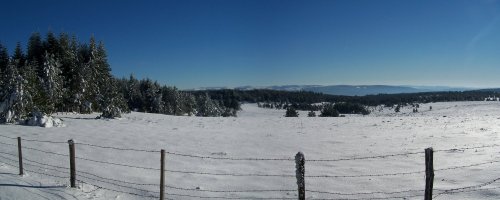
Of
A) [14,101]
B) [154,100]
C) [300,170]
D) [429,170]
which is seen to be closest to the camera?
[429,170]

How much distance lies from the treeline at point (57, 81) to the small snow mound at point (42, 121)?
56.7 inches

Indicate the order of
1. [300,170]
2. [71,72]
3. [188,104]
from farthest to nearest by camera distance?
[188,104] < [71,72] < [300,170]

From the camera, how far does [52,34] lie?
5656 centimetres

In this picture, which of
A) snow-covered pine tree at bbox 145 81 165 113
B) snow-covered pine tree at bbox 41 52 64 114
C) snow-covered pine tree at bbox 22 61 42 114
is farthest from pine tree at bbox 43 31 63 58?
snow-covered pine tree at bbox 145 81 165 113

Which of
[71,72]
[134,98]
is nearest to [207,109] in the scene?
[134,98]

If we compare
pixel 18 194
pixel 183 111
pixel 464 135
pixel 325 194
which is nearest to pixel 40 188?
pixel 18 194

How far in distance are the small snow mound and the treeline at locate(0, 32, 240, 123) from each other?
1.44 meters

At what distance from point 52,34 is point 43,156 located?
4360cm

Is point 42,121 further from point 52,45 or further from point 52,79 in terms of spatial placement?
point 52,45

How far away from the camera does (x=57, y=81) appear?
5150cm

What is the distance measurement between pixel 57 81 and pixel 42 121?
20323 millimetres

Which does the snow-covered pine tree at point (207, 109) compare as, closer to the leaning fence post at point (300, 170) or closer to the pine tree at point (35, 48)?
the pine tree at point (35, 48)

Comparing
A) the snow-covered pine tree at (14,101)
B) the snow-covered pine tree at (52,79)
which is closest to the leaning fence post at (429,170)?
the snow-covered pine tree at (14,101)

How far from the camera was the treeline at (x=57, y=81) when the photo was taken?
1395 inches
